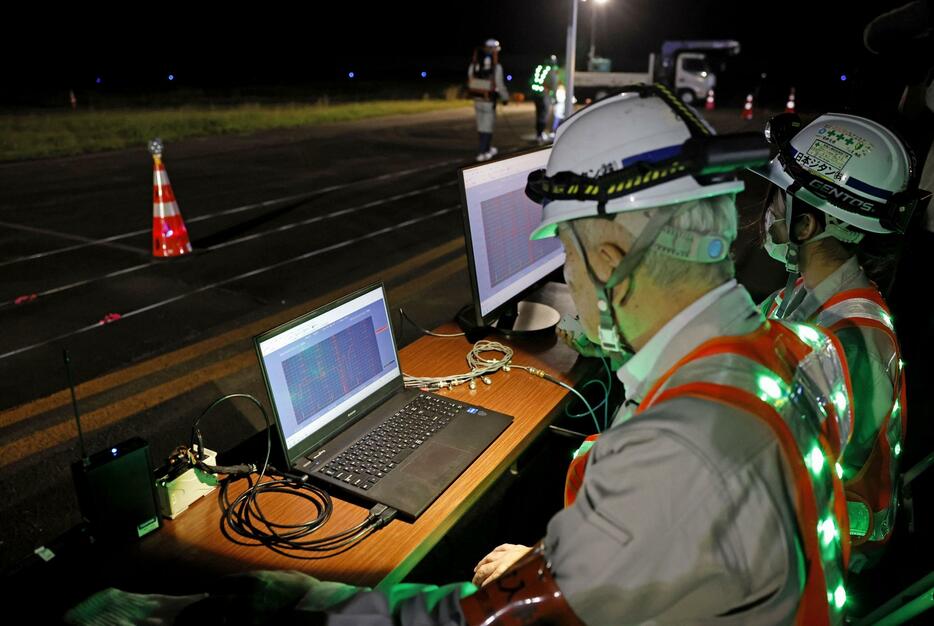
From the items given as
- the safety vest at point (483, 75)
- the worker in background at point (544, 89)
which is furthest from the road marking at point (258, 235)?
the worker in background at point (544, 89)

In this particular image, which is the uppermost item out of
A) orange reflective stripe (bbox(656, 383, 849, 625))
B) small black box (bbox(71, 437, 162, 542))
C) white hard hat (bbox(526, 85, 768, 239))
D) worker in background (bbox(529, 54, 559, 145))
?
white hard hat (bbox(526, 85, 768, 239))

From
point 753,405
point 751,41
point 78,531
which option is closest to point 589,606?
point 753,405

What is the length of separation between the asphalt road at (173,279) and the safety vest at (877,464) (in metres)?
3.06

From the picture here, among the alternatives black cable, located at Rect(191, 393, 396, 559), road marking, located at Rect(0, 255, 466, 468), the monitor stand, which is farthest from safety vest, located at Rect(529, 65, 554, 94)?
black cable, located at Rect(191, 393, 396, 559)

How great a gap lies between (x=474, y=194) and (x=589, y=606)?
1756 mm

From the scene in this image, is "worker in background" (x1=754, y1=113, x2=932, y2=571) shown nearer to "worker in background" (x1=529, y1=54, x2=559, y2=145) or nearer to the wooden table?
the wooden table

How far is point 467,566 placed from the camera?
10.3ft

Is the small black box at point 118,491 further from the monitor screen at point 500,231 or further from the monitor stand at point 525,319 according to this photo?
the monitor stand at point 525,319

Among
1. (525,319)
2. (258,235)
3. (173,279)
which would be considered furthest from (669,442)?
(258,235)

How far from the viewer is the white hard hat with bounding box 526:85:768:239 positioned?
1264 mm

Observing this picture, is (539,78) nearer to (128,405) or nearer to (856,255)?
(128,405)

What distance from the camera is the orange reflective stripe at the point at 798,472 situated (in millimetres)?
1054

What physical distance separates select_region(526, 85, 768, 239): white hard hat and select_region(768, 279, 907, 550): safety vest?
1007 millimetres

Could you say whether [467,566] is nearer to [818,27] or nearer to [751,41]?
[818,27]
